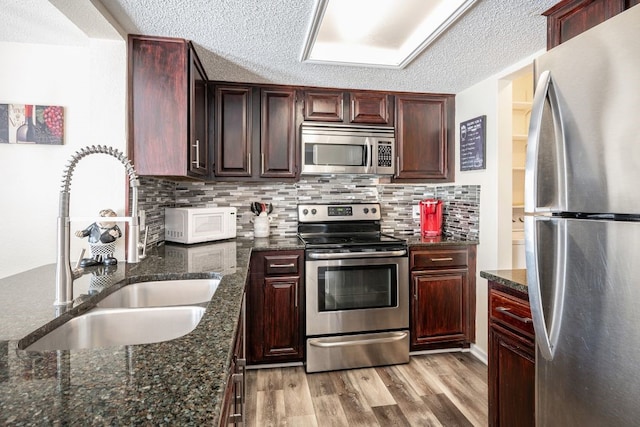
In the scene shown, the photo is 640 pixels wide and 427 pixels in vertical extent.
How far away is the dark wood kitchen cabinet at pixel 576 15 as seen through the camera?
1314 millimetres

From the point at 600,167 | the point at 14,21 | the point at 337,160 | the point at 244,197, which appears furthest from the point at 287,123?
the point at 600,167

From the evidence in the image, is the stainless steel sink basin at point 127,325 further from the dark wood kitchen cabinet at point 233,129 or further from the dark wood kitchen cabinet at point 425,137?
the dark wood kitchen cabinet at point 425,137

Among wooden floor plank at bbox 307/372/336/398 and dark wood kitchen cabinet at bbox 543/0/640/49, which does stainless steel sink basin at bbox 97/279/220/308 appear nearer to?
wooden floor plank at bbox 307/372/336/398

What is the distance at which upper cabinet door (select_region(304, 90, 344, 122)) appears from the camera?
2.84m

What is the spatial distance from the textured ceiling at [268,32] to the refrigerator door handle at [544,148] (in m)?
0.77

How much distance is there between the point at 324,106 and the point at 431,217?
4.48 ft

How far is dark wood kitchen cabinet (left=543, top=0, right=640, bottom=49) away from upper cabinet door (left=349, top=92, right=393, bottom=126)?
4.65ft

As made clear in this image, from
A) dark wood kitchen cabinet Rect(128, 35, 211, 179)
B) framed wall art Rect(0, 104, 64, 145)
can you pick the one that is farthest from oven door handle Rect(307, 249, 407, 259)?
framed wall art Rect(0, 104, 64, 145)

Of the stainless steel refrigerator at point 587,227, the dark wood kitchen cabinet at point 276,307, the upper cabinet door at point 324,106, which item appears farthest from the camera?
the upper cabinet door at point 324,106

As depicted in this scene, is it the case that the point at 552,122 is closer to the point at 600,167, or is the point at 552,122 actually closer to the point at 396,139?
the point at 600,167

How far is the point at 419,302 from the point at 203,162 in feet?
6.50

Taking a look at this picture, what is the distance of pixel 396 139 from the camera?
297cm

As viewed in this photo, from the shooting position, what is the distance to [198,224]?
8.36 ft

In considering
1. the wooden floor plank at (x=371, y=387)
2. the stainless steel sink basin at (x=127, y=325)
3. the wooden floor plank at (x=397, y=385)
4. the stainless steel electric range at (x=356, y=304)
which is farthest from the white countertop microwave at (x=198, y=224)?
the wooden floor plank at (x=397, y=385)
